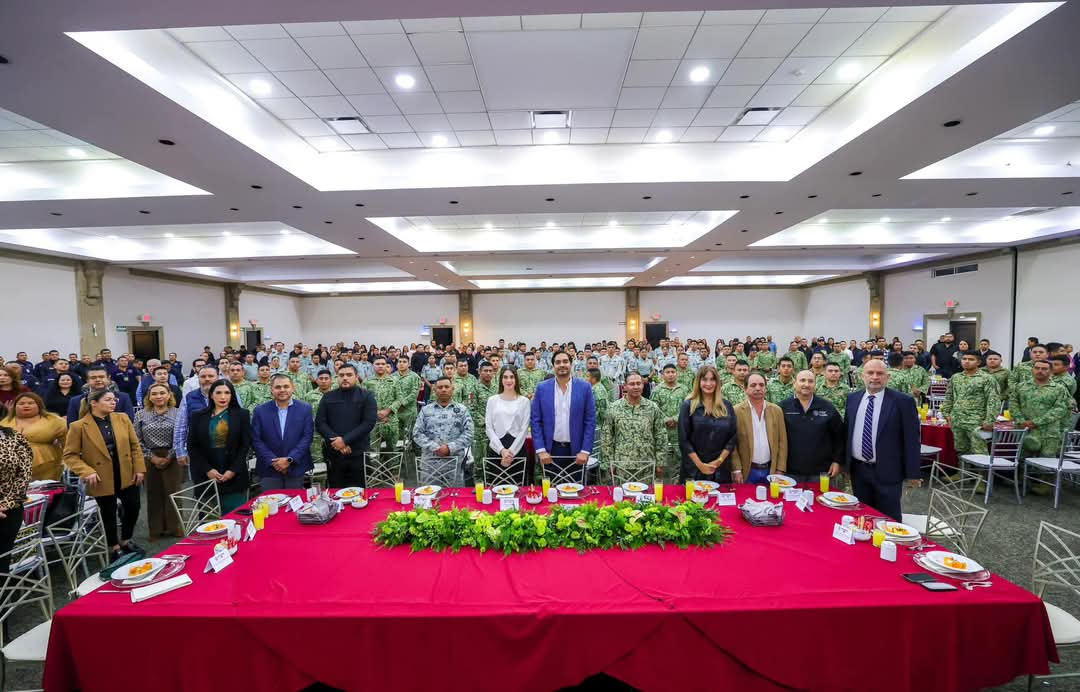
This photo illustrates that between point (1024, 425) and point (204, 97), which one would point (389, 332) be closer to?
point (204, 97)

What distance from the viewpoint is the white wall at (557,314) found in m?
19.9

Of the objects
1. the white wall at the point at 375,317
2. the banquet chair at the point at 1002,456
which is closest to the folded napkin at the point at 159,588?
the banquet chair at the point at 1002,456

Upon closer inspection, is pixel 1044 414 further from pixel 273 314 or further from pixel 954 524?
pixel 273 314

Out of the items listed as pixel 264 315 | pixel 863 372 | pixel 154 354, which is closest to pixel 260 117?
pixel 863 372

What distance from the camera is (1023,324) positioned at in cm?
1136

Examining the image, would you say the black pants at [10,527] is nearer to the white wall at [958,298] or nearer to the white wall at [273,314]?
the white wall at [273,314]

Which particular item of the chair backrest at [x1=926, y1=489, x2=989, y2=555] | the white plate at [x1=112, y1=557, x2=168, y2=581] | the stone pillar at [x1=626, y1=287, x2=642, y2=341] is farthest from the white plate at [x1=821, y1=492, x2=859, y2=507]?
the stone pillar at [x1=626, y1=287, x2=642, y2=341]

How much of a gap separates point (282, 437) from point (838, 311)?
66.4 ft

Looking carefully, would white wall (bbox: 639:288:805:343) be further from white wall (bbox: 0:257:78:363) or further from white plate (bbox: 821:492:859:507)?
white wall (bbox: 0:257:78:363)

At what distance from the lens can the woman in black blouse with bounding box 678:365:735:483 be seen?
382cm

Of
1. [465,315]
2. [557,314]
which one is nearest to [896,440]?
[557,314]

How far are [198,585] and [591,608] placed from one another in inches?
73.4

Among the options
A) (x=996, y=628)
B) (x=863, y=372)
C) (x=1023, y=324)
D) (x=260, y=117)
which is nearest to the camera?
(x=996, y=628)

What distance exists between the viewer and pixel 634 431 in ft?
14.0
